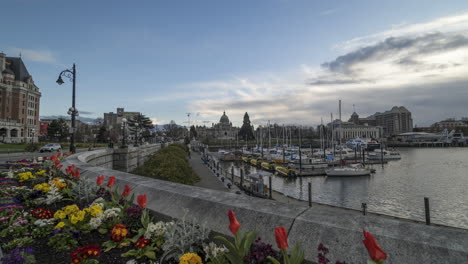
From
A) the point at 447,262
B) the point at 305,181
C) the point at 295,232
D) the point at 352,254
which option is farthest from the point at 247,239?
the point at 305,181

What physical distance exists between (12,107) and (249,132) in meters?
116

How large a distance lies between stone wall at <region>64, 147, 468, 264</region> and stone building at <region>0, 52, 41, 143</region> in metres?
83.7

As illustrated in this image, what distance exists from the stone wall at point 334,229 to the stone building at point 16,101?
83.7m

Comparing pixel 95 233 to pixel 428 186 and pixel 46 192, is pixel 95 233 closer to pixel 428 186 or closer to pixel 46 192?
pixel 46 192

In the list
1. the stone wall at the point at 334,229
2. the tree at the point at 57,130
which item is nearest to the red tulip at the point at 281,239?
the stone wall at the point at 334,229

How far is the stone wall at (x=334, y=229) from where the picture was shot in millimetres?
1976

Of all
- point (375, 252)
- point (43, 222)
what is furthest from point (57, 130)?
point (375, 252)

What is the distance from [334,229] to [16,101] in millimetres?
98492

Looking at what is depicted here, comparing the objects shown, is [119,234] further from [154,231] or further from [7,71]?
[7,71]

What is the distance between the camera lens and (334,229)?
245 cm

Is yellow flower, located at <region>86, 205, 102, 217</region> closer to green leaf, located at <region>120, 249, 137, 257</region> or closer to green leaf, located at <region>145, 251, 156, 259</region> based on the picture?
A: green leaf, located at <region>120, 249, 137, 257</region>

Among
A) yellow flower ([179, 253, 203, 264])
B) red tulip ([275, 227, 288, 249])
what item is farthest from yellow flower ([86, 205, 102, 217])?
red tulip ([275, 227, 288, 249])

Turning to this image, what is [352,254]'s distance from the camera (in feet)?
7.28

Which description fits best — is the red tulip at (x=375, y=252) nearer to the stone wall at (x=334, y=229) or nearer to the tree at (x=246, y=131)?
the stone wall at (x=334, y=229)
